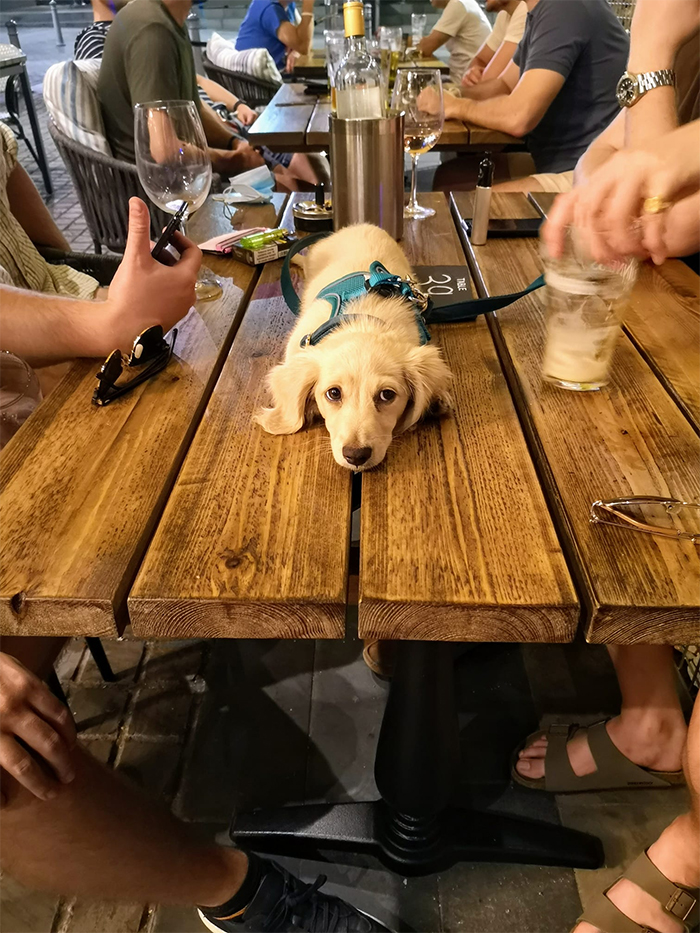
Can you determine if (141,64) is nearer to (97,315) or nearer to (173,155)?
(173,155)

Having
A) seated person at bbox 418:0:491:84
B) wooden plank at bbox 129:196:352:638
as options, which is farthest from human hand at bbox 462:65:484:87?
wooden plank at bbox 129:196:352:638

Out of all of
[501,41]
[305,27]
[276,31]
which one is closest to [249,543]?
[501,41]

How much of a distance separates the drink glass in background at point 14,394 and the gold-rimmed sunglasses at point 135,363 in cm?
24

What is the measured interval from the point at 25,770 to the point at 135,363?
2.09 ft

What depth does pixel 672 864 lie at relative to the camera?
103 cm

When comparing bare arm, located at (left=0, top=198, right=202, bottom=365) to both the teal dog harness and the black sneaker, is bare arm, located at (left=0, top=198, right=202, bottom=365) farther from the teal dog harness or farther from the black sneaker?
the black sneaker

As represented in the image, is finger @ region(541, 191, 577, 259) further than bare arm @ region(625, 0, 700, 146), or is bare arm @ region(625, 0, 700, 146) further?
bare arm @ region(625, 0, 700, 146)

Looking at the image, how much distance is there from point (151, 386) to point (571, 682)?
1369 millimetres

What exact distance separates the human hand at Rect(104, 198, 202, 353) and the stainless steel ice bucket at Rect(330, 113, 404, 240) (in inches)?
27.3

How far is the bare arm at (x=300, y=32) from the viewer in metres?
5.28

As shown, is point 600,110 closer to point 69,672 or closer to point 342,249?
point 342,249

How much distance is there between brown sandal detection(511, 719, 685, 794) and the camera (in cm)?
137

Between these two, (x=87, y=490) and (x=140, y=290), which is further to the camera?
(x=140, y=290)

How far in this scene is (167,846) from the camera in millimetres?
995
